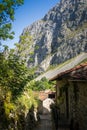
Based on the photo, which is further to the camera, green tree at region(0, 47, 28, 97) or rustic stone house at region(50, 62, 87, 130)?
green tree at region(0, 47, 28, 97)

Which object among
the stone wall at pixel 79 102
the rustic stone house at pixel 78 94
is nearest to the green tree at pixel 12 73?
Answer: the rustic stone house at pixel 78 94

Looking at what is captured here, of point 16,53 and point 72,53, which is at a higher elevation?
point 72,53

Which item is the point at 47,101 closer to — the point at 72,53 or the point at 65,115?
the point at 65,115

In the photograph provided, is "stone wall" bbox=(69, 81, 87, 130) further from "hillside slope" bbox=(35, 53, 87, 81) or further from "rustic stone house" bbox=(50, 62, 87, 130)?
"hillside slope" bbox=(35, 53, 87, 81)

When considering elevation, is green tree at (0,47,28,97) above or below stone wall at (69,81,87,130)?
above

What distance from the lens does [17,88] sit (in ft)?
51.8

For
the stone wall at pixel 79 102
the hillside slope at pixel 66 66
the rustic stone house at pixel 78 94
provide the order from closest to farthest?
the rustic stone house at pixel 78 94
the stone wall at pixel 79 102
the hillside slope at pixel 66 66

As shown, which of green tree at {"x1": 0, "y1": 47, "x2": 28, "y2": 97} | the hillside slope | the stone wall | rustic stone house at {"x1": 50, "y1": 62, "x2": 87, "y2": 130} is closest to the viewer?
rustic stone house at {"x1": 50, "y1": 62, "x2": 87, "y2": 130}

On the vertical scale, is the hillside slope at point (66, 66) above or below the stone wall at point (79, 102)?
above

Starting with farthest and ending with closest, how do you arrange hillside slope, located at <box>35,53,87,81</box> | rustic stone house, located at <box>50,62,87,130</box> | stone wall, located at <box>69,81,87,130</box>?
hillside slope, located at <box>35,53,87,81</box>
stone wall, located at <box>69,81,87,130</box>
rustic stone house, located at <box>50,62,87,130</box>

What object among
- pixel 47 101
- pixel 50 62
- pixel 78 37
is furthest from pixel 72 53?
pixel 47 101

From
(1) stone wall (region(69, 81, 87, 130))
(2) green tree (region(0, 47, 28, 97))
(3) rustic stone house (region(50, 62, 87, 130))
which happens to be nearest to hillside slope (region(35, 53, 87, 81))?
(2) green tree (region(0, 47, 28, 97))

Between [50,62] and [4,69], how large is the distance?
606 ft

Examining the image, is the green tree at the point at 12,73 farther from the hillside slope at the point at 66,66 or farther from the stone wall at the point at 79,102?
the hillside slope at the point at 66,66
